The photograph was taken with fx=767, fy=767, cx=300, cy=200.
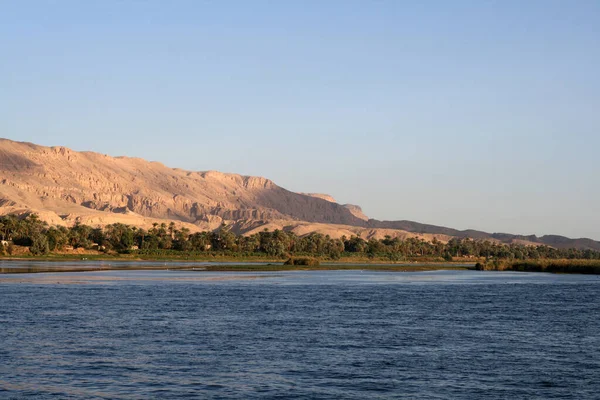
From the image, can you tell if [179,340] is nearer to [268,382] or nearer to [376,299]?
[268,382]

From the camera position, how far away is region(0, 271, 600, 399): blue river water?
29.4 m

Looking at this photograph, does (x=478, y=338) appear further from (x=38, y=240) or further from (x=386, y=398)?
(x=38, y=240)

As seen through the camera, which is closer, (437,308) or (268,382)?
(268,382)

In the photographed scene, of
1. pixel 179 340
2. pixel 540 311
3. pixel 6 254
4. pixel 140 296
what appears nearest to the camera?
pixel 179 340

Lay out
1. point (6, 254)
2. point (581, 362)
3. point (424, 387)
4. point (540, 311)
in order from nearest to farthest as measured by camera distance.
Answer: point (424, 387)
point (581, 362)
point (540, 311)
point (6, 254)

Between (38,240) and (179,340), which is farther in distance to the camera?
(38,240)

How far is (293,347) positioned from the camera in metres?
39.5

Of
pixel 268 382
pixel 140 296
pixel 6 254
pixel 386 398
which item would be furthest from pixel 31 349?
pixel 6 254

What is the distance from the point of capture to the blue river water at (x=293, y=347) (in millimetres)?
29359

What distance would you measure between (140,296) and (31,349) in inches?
1356

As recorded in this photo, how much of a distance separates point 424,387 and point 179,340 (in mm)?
16474

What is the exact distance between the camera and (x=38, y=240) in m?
191

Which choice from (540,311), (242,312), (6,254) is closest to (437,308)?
Answer: (540,311)

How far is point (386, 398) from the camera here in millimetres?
27609
